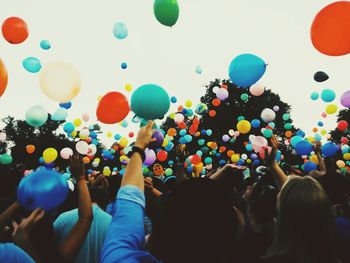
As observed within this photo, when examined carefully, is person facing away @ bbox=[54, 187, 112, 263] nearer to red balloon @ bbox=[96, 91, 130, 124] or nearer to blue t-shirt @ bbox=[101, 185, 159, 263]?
blue t-shirt @ bbox=[101, 185, 159, 263]

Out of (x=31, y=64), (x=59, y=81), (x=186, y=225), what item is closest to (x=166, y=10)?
(x=59, y=81)

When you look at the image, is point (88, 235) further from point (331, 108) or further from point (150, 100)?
point (331, 108)

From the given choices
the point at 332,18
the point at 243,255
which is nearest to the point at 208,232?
the point at 243,255

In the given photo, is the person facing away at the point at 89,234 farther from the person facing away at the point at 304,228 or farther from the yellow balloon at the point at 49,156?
the yellow balloon at the point at 49,156

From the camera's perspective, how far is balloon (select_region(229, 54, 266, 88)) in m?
4.52

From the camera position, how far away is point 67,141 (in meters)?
44.5

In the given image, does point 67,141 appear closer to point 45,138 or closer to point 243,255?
point 45,138

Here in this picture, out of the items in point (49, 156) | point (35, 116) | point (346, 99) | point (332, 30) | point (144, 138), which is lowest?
point (49, 156)

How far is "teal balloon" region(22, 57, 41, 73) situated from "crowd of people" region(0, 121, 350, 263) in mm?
2710

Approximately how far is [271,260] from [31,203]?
1.43 m

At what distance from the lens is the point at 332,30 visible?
3582mm

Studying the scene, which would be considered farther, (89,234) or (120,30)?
(120,30)

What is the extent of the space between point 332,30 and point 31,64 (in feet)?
13.6

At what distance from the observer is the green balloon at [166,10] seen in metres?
4.38
